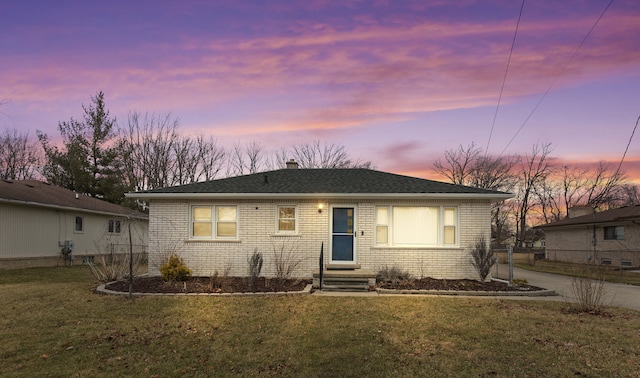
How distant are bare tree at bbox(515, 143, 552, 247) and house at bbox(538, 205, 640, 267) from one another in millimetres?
13077

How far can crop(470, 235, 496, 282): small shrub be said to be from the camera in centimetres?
1223

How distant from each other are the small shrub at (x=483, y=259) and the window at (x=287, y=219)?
18.1ft

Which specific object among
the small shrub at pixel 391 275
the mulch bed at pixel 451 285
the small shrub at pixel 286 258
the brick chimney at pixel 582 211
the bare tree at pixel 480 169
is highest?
the bare tree at pixel 480 169

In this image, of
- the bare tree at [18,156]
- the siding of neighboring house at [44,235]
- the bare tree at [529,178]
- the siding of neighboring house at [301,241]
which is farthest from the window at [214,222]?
the bare tree at [529,178]

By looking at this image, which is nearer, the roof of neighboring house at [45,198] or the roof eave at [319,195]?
the roof eave at [319,195]

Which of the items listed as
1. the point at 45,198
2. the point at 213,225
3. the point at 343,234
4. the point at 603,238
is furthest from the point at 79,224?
the point at 603,238

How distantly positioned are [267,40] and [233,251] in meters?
7.28

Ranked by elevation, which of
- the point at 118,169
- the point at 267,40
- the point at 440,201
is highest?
the point at 267,40

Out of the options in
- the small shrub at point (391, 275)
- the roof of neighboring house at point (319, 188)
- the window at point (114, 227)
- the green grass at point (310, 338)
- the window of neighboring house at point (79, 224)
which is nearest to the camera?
the green grass at point (310, 338)

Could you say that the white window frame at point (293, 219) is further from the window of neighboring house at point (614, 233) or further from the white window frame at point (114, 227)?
the window of neighboring house at point (614, 233)

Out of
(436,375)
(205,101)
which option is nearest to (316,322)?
(436,375)

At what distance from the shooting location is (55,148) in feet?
111

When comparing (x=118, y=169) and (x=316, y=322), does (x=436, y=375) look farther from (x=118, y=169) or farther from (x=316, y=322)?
(x=118, y=169)

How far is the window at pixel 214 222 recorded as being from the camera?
44.8 ft
